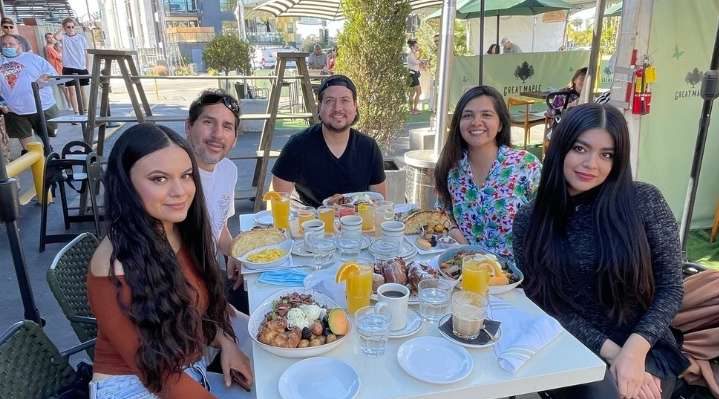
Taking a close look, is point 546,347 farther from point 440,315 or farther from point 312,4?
point 312,4

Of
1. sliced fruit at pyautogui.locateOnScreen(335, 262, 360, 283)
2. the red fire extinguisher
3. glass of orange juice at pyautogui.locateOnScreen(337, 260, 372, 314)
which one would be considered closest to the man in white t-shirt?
sliced fruit at pyautogui.locateOnScreen(335, 262, 360, 283)

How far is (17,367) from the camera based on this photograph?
1453 millimetres

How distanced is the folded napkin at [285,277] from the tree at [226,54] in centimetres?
1129

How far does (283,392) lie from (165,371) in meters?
0.45

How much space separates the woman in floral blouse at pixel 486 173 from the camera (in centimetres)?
266

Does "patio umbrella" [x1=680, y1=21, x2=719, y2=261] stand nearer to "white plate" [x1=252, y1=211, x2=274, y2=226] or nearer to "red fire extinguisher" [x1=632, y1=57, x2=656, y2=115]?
"red fire extinguisher" [x1=632, y1=57, x2=656, y2=115]

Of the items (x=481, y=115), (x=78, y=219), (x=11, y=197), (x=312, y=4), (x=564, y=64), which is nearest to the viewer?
(x=11, y=197)

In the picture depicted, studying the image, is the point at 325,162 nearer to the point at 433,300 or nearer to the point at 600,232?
the point at 433,300

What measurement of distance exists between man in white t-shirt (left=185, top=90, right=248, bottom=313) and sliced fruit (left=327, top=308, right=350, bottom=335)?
1.13 meters

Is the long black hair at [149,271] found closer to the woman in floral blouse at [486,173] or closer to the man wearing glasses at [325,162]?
the woman in floral blouse at [486,173]

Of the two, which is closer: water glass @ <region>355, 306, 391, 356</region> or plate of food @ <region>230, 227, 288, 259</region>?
water glass @ <region>355, 306, 391, 356</region>

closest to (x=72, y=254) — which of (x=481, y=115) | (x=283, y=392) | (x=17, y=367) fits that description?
(x=17, y=367)

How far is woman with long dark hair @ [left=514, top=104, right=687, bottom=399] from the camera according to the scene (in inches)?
72.5

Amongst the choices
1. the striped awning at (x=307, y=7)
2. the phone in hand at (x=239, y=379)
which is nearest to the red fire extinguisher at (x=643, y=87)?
the phone in hand at (x=239, y=379)
